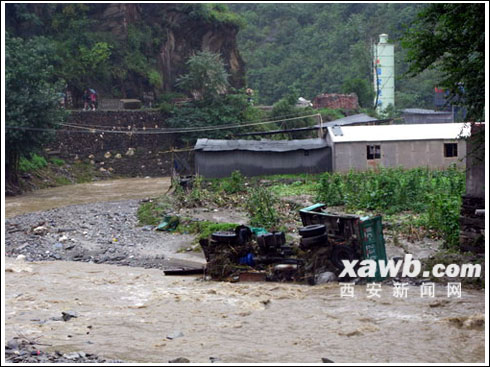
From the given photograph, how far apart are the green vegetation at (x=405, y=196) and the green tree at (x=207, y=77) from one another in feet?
71.5

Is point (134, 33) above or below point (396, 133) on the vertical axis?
above

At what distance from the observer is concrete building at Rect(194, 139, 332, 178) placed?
29.8 m

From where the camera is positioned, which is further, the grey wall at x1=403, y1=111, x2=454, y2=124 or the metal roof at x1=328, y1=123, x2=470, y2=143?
the grey wall at x1=403, y1=111, x2=454, y2=124

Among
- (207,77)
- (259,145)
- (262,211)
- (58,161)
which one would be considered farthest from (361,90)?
(262,211)

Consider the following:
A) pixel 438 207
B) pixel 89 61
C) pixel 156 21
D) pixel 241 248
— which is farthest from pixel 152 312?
pixel 156 21

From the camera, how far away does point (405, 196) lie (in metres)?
20.1

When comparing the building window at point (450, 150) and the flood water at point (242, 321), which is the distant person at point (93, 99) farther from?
the flood water at point (242, 321)

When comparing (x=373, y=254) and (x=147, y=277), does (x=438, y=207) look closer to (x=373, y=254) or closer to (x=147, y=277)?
(x=373, y=254)

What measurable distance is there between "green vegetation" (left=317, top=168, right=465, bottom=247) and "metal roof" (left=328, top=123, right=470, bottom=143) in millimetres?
5196

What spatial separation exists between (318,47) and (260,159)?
153 ft

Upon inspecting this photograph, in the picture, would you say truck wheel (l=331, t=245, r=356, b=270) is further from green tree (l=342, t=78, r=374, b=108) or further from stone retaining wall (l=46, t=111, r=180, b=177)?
green tree (l=342, t=78, r=374, b=108)

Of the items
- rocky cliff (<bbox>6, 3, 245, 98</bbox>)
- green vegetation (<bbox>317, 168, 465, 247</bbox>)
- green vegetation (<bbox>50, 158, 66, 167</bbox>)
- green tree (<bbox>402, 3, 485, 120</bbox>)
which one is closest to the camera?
green tree (<bbox>402, 3, 485, 120</bbox>)

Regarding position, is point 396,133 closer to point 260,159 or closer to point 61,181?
point 260,159

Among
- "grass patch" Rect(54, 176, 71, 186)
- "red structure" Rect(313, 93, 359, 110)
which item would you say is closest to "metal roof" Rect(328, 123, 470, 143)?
"grass patch" Rect(54, 176, 71, 186)
